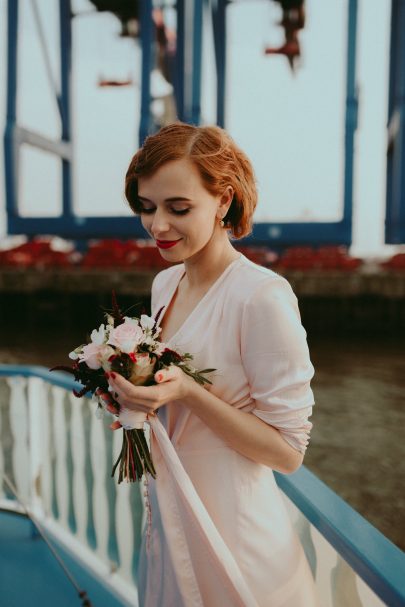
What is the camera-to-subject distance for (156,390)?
3.34 feet

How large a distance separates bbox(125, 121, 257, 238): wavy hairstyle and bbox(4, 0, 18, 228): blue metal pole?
19.7 metres

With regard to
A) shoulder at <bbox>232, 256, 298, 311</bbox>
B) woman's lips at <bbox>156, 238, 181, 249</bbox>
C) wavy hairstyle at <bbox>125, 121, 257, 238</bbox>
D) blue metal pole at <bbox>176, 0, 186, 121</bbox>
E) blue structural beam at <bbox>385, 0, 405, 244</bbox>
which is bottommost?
shoulder at <bbox>232, 256, 298, 311</bbox>

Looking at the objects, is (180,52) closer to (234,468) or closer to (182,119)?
(182,119)

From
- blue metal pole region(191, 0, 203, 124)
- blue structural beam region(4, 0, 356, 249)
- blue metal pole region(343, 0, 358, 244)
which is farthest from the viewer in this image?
blue metal pole region(191, 0, 203, 124)

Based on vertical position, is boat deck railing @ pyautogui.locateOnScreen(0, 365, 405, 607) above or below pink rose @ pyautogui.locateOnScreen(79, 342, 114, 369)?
below

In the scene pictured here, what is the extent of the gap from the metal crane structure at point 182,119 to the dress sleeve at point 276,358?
1626cm

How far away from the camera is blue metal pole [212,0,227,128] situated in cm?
2359

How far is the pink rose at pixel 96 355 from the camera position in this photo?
110cm

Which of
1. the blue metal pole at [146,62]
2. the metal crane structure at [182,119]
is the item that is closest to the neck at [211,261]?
the metal crane structure at [182,119]

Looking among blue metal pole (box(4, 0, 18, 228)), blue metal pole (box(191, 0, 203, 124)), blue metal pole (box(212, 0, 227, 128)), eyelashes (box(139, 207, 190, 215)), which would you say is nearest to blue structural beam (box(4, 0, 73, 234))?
blue metal pole (box(4, 0, 18, 228))

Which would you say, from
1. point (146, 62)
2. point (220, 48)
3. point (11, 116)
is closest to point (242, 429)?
point (146, 62)

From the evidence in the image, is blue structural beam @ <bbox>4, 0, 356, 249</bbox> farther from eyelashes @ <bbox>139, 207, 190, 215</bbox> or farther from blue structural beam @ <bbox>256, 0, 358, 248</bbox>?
eyelashes @ <bbox>139, 207, 190, 215</bbox>

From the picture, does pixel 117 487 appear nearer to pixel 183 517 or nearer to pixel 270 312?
pixel 183 517

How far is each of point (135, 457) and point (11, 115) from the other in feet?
67.8
